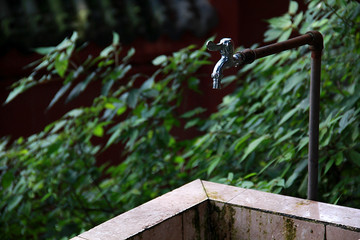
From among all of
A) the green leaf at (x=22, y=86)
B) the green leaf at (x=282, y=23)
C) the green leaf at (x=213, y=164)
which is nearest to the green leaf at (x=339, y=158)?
the green leaf at (x=213, y=164)

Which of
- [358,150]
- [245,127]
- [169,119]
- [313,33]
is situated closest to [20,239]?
[169,119]

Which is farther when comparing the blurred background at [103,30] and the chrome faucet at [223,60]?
the blurred background at [103,30]

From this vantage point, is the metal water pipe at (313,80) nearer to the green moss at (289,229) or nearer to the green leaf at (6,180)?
the green moss at (289,229)

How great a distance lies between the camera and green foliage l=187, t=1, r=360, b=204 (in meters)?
1.86

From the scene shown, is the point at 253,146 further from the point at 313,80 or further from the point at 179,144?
the point at 179,144

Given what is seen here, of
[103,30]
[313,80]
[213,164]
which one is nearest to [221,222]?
[313,80]

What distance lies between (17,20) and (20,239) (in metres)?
1.32

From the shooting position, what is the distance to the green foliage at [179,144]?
2014 millimetres

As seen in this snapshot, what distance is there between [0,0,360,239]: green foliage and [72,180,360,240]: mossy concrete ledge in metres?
0.44

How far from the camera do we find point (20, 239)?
102 inches

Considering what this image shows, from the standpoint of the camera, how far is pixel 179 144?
2.64 metres

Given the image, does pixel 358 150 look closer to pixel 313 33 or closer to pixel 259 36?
pixel 313 33

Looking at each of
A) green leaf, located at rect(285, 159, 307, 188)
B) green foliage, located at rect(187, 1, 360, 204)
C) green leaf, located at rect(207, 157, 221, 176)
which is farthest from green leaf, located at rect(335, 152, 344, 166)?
green leaf, located at rect(207, 157, 221, 176)

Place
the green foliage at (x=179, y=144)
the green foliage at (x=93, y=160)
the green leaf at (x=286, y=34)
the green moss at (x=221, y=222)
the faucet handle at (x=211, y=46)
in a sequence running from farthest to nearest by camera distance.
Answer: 1. the green foliage at (x=93, y=160)
2. the green leaf at (x=286, y=34)
3. the green foliage at (x=179, y=144)
4. the green moss at (x=221, y=222)
5. the faucet handle at (x=211, y=46)
